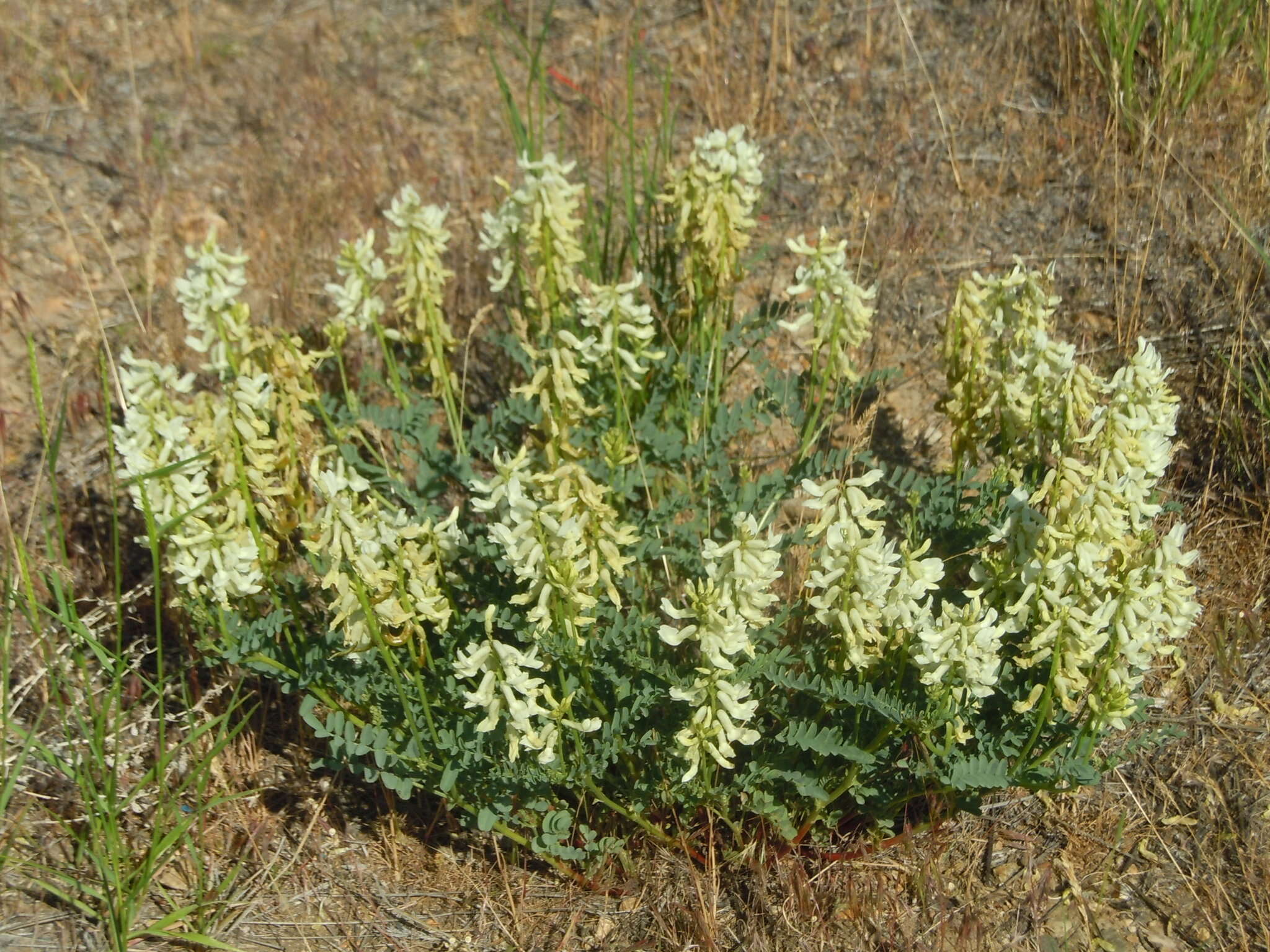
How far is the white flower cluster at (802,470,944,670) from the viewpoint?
244 cm

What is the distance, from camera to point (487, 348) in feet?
15.1

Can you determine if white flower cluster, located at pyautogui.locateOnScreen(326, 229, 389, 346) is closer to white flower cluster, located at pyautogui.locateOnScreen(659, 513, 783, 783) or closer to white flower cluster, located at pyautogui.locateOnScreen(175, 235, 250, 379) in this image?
white flower cluster, located at pyautogui.locateOnScreen(175, 235, 250, 379)

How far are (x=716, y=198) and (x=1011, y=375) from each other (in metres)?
0.99


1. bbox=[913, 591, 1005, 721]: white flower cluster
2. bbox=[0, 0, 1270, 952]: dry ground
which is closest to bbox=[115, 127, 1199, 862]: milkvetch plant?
bbox=[913, 591, 1005, 721]: white flower cluster

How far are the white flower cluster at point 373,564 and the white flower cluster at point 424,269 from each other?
0.83 meters

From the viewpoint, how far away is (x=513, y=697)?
250 cm

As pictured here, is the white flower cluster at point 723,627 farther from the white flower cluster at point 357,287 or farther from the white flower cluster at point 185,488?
the white flower cluster at point 357,287

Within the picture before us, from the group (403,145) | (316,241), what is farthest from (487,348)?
(403,145)

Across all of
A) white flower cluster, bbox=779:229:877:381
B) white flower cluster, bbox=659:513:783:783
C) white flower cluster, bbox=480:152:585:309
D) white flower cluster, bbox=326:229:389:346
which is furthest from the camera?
white flower cluster, bbox=326:229:389:346

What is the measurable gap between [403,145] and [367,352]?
1.43 metres

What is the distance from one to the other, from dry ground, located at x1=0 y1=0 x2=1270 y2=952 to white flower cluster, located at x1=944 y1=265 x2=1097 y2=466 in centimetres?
89

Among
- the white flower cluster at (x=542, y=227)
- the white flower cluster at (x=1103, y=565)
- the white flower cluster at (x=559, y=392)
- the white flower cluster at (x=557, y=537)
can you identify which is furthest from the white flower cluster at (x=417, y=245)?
the white flower cluster at (x=1103, y=565)

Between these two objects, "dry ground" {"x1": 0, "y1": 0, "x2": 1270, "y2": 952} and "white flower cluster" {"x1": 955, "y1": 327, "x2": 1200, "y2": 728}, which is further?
"dry ground" {"x1": 0, "y1": 0, "x2": 1270, "y2": 952}

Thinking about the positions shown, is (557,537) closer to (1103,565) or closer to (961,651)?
(961,651)
